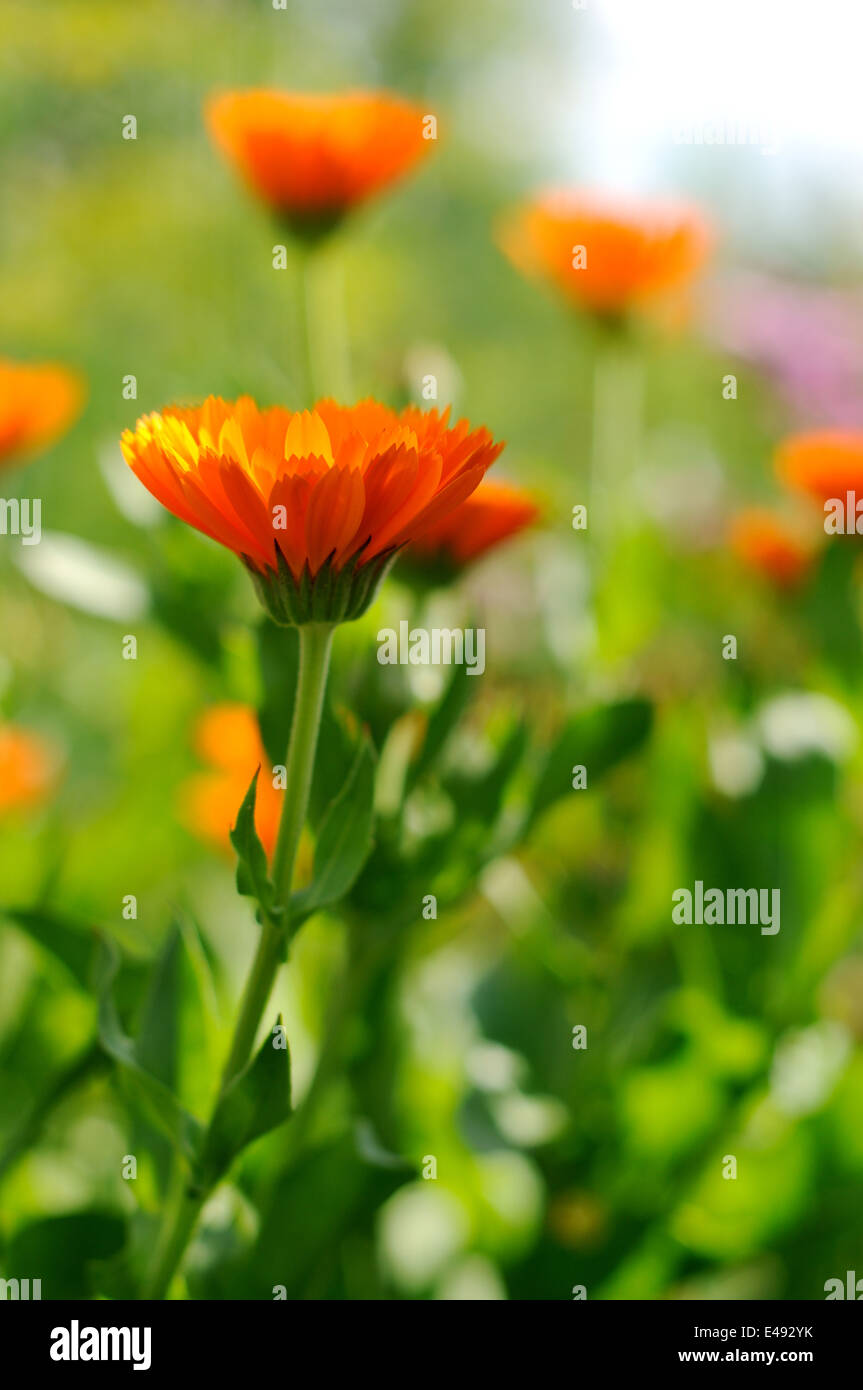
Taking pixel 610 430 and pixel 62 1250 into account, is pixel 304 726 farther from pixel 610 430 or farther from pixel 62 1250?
pixel 610 430

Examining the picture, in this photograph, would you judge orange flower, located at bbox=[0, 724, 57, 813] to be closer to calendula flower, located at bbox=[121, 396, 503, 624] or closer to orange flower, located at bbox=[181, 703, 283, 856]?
orange flower, located at bbox=[181, 703, 283, 856]

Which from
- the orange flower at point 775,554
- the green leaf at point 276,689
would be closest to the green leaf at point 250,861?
the green leaf at point 276,689

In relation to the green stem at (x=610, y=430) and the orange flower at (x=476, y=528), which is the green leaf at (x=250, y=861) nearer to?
the orange flower at (x=476, y=528)

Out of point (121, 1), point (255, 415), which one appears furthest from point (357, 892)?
point (121, 1)

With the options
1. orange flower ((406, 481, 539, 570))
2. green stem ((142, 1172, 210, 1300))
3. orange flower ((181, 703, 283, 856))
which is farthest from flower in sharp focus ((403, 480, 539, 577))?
green stem ((142, 1172, 210, 1300))

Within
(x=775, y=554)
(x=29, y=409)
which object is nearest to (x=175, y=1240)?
(x=29, y=409)

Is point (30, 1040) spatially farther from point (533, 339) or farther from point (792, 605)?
point (533, 339)
